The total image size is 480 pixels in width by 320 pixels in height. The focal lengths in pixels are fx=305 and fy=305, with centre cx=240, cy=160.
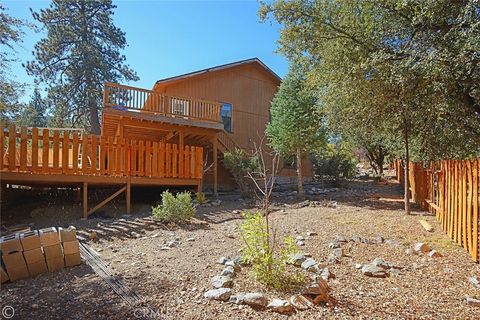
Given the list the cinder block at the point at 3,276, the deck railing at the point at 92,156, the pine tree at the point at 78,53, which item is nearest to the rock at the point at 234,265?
the cinder block at the point at 3,276

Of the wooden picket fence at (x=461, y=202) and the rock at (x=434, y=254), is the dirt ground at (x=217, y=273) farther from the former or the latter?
the wooden picket fence at (x=461, y=202)

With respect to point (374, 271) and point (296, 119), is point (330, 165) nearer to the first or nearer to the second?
point (296, 119)

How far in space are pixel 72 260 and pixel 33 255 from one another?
451 mm

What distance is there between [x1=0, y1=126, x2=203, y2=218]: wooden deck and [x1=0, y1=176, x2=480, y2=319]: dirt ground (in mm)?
1304

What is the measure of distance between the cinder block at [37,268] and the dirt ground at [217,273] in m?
0.11

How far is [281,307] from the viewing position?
2.81 metres

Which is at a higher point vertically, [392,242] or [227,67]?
[227,67]

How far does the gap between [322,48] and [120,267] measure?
22.3ft

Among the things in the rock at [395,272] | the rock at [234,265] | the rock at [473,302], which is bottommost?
the rock at [473,302]

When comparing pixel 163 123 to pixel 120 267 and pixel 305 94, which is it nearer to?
pixel 305 94

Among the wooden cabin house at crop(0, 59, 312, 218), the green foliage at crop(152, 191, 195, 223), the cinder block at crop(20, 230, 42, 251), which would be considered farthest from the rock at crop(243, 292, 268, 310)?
the wooden cabin house at crop(0, 59, 312, 218)

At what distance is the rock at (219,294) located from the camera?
3004 millimetres

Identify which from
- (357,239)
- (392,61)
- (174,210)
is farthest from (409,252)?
(174,210)

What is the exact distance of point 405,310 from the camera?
2.94 metres
